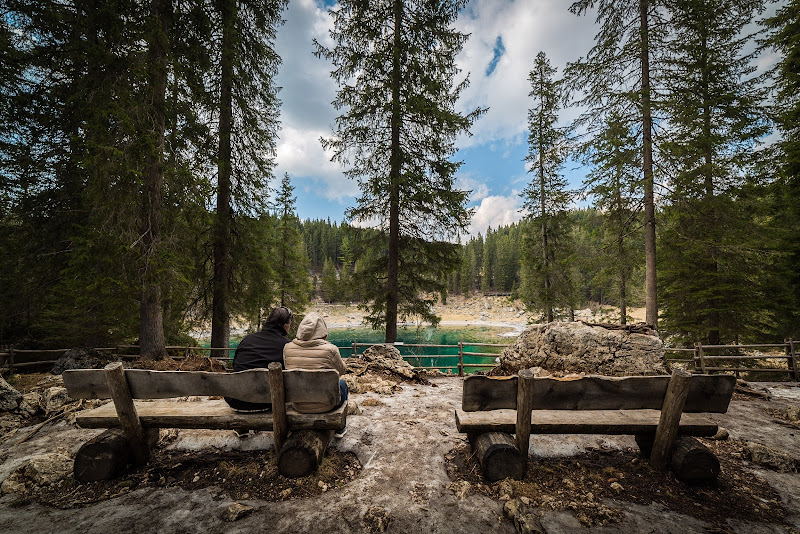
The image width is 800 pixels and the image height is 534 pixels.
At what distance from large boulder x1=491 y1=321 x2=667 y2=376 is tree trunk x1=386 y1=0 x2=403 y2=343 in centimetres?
462

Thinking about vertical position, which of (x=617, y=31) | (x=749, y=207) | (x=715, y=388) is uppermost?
(x=617, y=31)

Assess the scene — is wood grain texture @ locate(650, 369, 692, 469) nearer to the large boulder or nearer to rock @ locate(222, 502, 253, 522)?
the large boulder

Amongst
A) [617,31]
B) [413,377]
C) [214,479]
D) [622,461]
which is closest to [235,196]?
[413,377]

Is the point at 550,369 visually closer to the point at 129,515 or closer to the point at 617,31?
the point at 129,515

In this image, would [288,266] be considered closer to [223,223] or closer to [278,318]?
[223,223]

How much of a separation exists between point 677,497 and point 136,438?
558 centimetres

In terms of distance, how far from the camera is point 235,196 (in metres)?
10.6

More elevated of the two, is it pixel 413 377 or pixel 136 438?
pixel 136 438

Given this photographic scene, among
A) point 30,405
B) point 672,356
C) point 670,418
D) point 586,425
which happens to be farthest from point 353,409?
point 672,356

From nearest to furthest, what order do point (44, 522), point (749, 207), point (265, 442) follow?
point (44, 522), point (265, 442), point (749, 207)

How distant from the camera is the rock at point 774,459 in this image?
3375 mm

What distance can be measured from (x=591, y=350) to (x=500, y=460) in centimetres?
466

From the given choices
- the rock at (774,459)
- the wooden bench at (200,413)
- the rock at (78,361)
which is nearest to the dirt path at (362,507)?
the rock at (774,459)

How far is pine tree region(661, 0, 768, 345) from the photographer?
920 centimetres
